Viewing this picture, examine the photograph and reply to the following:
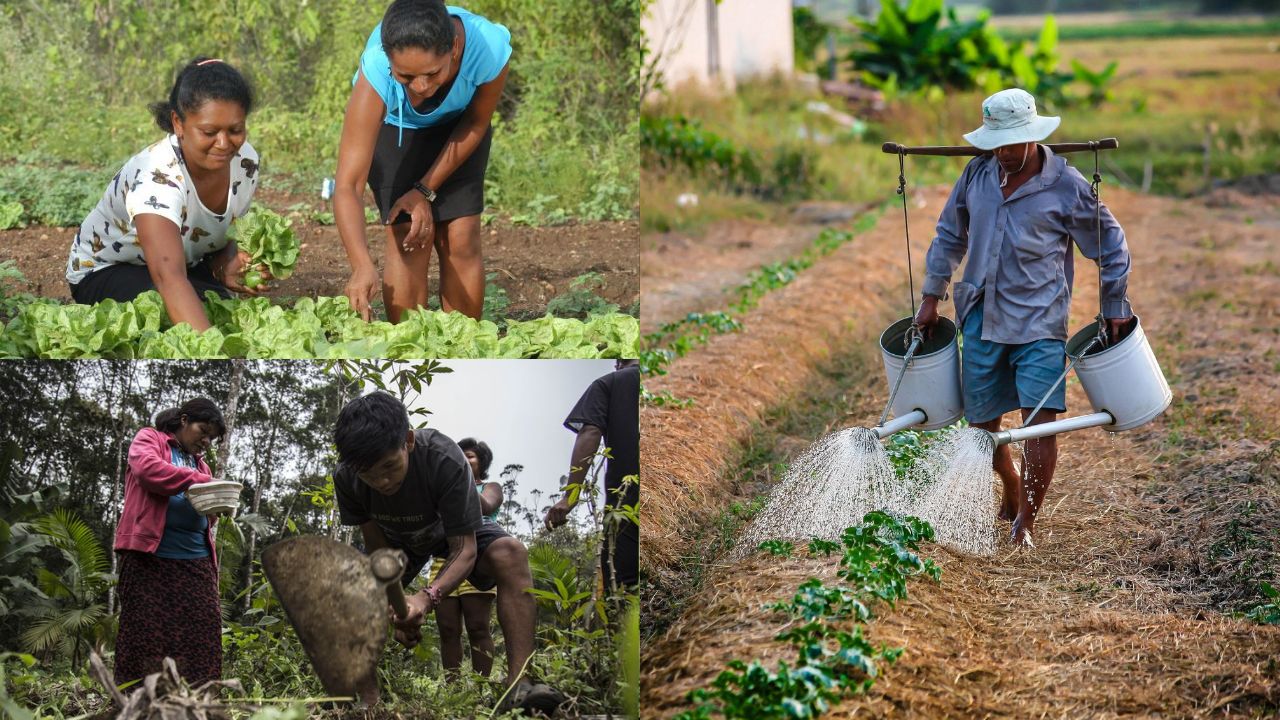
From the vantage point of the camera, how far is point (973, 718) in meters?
3.46

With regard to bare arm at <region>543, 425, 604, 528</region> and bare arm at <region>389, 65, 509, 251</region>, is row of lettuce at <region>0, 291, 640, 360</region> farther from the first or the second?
bare arm at <region>543, 425, 604, 528</region>

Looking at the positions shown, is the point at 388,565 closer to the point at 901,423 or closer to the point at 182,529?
the point at 182,529

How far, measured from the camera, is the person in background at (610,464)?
3.59 metres

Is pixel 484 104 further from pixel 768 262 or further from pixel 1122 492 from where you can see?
pixel 768 262

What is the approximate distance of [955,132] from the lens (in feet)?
61.6

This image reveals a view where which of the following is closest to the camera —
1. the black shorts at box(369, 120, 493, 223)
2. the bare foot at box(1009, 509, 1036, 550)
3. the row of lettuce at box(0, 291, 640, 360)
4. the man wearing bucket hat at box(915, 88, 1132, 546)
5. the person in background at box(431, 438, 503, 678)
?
the person in background at box(431, 438, 503, 678)

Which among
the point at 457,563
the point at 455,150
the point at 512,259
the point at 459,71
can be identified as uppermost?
the point at 459,71

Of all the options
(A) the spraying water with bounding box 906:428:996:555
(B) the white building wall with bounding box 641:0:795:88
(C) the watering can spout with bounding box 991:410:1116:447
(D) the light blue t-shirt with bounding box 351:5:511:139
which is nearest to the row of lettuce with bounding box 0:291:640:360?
(D) the light blue t-shirt with bounding box 351:5:511:139

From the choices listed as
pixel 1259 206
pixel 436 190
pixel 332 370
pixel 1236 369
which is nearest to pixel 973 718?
pixel 332 370

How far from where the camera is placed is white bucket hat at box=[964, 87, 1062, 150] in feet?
14.6

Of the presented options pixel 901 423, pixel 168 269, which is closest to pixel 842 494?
pixel 901 423

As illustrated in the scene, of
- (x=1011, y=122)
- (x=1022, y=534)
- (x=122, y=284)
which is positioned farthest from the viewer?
(x=1022, y=534)

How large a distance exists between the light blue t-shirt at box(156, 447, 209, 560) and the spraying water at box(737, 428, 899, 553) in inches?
70.9

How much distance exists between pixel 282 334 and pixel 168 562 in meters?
0.75
